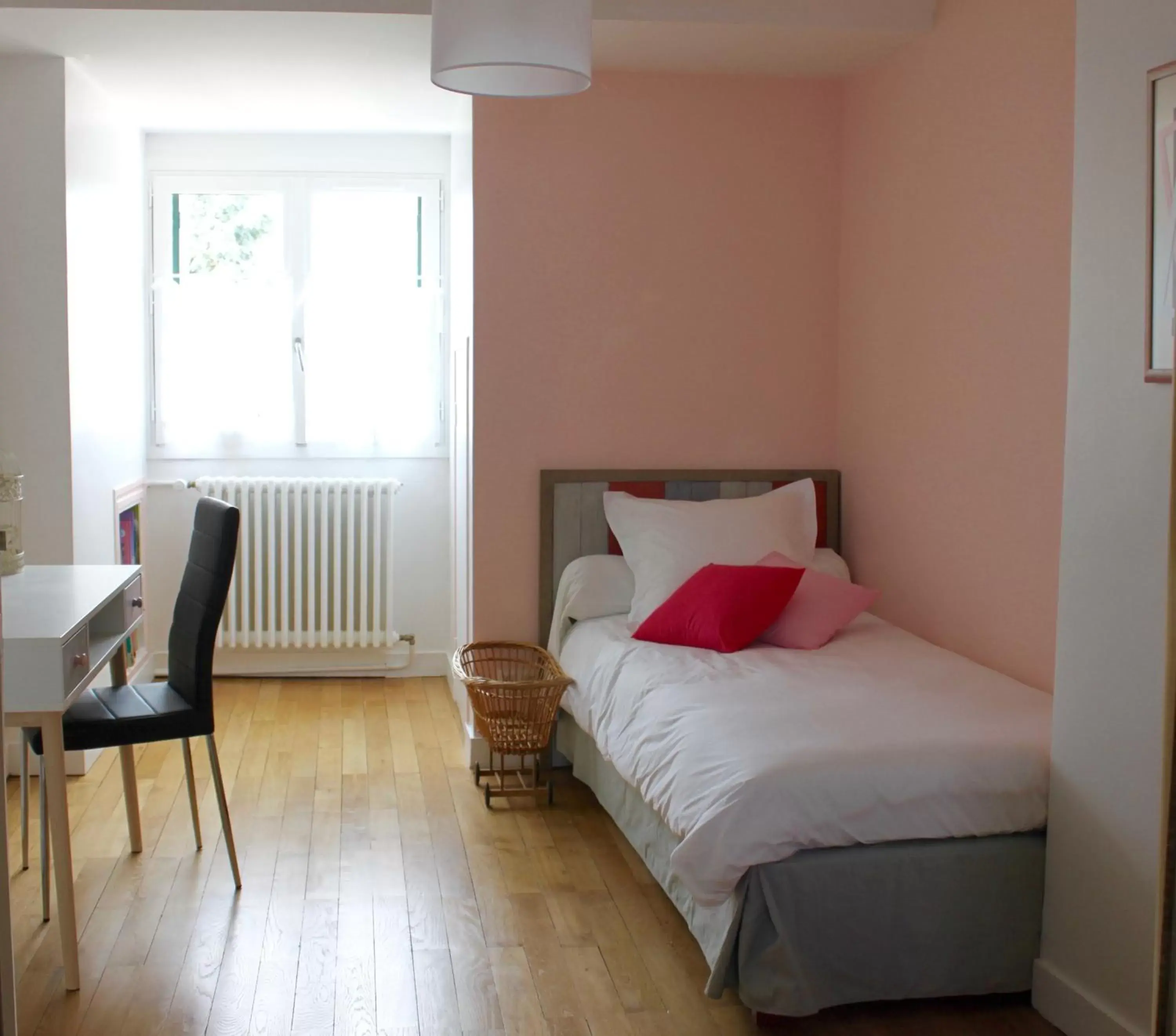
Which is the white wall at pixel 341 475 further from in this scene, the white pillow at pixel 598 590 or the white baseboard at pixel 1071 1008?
the white baseboard at pixel 1071 1008

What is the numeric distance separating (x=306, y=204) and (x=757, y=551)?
8.70 ft

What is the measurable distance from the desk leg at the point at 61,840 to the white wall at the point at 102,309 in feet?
5.31

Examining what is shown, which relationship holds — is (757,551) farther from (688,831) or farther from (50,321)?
(50,321)

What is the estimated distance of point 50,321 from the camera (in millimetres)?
3941

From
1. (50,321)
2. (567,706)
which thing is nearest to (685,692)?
(567,706)

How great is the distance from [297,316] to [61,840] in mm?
3143

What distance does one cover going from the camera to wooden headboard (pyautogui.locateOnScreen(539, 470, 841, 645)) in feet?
13.4

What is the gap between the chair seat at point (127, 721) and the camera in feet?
9.47

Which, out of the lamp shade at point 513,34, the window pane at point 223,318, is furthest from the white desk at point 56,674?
the window pane at point 223,318

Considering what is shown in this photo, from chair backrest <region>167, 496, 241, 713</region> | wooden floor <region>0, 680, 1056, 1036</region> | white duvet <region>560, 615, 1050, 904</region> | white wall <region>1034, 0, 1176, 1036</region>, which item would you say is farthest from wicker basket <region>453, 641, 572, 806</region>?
white wall <region>1034, 0, 1176, 1036</region>

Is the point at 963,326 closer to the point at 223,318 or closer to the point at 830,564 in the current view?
the point at 830,564

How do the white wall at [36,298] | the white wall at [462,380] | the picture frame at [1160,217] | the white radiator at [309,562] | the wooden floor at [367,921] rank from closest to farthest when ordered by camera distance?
the picture frame at [1160,217] → the wooden floor at [367,921] → the white wall at [36,298] → the white wall at [462,380] → the white radiator at [309,562]

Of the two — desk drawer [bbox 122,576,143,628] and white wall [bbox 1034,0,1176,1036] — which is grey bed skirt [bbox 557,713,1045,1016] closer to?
white wall [bbox 1034,0,1176,1036]

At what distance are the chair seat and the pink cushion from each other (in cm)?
154
